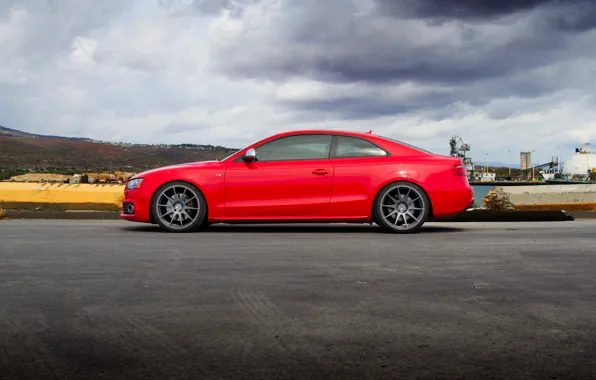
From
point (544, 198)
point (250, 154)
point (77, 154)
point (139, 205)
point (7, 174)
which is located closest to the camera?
point (250, 154)

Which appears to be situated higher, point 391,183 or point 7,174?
point 7,174

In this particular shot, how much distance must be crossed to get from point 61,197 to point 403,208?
336 inches

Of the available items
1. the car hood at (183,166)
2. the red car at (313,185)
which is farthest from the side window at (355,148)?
the car hood at (183,166)

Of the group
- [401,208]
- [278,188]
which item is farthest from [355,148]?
[278,188]

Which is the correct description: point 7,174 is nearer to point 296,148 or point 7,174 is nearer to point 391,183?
point 296,148

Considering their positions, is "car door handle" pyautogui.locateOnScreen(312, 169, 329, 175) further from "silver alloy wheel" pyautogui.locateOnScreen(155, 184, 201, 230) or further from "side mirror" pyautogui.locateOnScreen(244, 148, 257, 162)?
"silver alloy wheel" pyautogui.locateOnScreen(155, 184, 201, 230)

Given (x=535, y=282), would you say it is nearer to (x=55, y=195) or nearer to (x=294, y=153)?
(x=294, y=153)

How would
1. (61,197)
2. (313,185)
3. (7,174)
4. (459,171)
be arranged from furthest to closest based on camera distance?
(7,174) → (61,197) → (459,171) → (313,185)

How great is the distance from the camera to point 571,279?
588 centimetres

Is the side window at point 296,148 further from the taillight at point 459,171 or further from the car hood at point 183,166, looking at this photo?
the taillight at point 459,171

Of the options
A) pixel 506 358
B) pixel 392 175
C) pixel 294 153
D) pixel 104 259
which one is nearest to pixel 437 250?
pixel 392 175

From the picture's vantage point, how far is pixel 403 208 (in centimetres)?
995

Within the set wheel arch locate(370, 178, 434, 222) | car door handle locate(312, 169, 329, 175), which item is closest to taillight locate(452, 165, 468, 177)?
wheel arch locate(370, 178, 434, 222)

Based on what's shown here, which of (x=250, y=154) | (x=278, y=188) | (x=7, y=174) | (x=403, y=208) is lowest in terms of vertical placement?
(x=403, y=208)
